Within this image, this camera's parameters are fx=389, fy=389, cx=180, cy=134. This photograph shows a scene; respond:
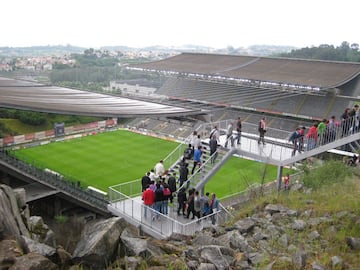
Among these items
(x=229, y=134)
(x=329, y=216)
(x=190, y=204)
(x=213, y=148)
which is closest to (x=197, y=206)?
(x=190, y=204)

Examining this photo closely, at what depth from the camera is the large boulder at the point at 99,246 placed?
5.38m

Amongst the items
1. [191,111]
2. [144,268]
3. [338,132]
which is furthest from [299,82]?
[144,268]

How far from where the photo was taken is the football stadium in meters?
14.2

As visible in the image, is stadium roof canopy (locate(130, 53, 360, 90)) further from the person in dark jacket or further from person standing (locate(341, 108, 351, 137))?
the person in dark jacket

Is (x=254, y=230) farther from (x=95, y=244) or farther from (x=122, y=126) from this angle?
(x=122, y=126)

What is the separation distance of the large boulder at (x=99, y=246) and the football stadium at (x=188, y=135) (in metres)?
5.72

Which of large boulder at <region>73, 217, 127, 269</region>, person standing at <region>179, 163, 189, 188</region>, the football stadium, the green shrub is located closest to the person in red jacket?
the football stadium

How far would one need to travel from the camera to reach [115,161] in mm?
29812

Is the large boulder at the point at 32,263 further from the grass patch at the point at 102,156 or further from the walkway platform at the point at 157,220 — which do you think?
the grass patch at the point at 102,156

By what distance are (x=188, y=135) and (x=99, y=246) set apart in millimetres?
32774

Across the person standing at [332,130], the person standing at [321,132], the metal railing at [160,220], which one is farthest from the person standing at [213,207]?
the person standing at [332,130]

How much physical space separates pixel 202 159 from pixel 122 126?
94.5ft

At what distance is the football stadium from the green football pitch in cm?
8

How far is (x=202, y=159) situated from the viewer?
15117mm
